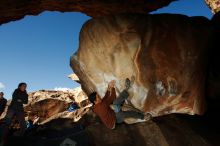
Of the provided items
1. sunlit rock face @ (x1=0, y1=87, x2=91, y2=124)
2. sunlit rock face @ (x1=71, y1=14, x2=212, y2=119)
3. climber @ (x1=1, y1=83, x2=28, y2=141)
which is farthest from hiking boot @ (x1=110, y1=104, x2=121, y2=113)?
sunlit rock face @ (x1=0, y1=87, x2=91, y2=124)

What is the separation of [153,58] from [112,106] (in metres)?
1.94

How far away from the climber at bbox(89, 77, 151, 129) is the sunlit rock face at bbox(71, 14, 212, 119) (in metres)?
0.18

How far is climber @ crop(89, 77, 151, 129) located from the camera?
8.16 metres

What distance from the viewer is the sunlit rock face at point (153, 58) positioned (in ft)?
26.3

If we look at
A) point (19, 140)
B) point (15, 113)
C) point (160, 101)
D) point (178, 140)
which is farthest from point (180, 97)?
point (19, 140)

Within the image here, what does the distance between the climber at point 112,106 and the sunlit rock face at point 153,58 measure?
18cm

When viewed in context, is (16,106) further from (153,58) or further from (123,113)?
(153,58)

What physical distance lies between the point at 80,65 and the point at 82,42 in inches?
29.7

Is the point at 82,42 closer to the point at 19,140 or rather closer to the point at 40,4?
the point at 40,4

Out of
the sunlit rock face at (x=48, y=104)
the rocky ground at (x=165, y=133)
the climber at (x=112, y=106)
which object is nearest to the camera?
the climber at (x=112, y=106)

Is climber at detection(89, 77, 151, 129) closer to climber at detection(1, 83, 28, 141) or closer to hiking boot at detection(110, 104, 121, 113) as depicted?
hiking boot at detection(110, 104, 121, 113)

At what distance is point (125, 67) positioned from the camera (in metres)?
8.12

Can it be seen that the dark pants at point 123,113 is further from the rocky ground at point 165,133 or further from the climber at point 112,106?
the rocky ground at point 165,133

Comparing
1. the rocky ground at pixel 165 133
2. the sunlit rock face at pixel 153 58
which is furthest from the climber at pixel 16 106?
the sunlit rock face at pixel 153 58
